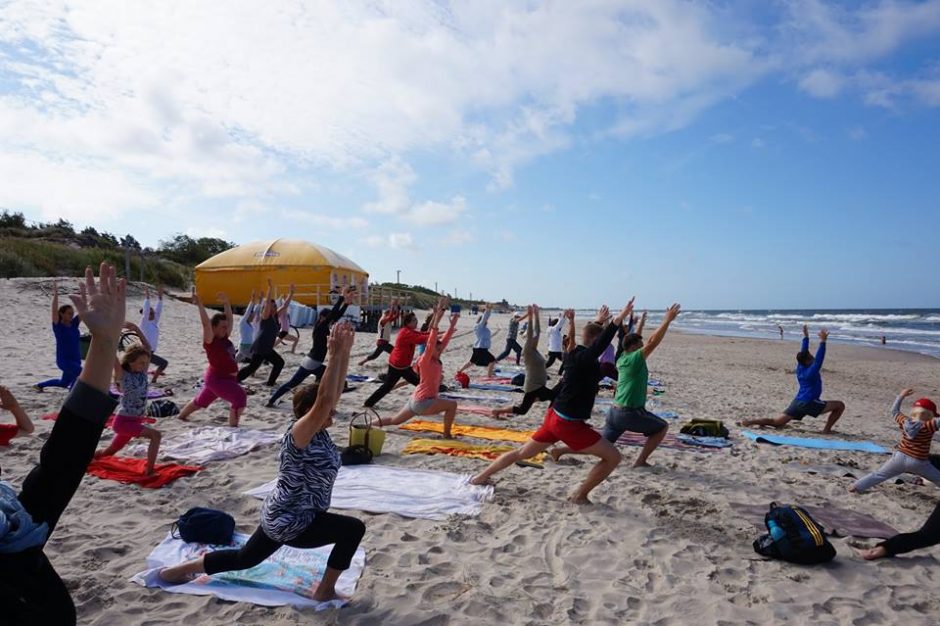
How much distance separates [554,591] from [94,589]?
300 cm

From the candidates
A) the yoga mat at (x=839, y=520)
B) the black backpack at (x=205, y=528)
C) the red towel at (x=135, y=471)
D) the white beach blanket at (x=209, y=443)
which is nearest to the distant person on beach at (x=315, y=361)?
the white beach blanket at (x=209, y=443)

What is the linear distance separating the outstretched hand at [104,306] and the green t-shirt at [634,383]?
5.66 metres

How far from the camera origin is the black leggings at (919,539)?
4172 mm

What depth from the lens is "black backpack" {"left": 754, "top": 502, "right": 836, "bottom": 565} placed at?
14.3ft

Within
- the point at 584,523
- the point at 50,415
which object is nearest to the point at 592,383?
the point at 584,523

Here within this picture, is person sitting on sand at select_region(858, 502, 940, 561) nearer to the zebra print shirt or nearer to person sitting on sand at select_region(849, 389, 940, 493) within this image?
person sitting on sand at select_region(849, 389, 940, 493)

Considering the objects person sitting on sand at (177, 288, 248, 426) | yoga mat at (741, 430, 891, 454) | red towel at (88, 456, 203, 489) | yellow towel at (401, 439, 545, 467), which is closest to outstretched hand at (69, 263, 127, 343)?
red towel at (88, 456, 203, 489)

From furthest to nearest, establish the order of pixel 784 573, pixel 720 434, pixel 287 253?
pixel 287 253 → pixel 720 434 → pixel 784 573

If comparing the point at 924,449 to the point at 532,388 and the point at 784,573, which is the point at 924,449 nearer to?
the point at 784,573

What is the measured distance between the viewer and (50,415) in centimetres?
757

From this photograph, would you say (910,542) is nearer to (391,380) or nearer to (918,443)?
(918,443)

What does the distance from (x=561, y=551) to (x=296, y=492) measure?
2287mm

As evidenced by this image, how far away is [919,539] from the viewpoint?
423 cm

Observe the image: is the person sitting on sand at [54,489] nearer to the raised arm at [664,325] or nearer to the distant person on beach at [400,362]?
the raised arm at [664,325]
